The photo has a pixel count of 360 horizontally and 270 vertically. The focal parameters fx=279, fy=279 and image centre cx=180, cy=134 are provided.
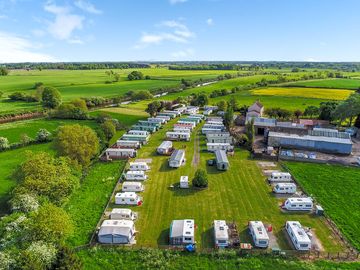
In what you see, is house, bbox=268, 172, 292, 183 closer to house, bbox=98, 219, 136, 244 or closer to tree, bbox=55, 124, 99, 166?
house, bbox=98, 219, 136, 244

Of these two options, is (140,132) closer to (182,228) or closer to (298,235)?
(182,228)

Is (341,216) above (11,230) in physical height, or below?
below

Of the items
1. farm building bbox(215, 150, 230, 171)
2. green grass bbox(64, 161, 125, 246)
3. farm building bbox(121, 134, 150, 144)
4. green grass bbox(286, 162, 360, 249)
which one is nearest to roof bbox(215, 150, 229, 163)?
farm building bbox(215, 150, 230, 171)

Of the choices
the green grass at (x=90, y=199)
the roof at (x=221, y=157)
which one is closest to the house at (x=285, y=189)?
the roof at (x=221, y=157)

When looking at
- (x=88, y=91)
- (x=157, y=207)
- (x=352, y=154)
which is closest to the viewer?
(x=157, y=207)

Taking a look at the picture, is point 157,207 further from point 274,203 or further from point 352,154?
point 352,154

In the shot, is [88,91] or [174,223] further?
[88,91]

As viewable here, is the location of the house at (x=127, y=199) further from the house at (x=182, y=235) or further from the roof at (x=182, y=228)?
the house at (x=182, y=235)

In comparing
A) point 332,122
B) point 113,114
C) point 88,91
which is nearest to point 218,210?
point 332,122
